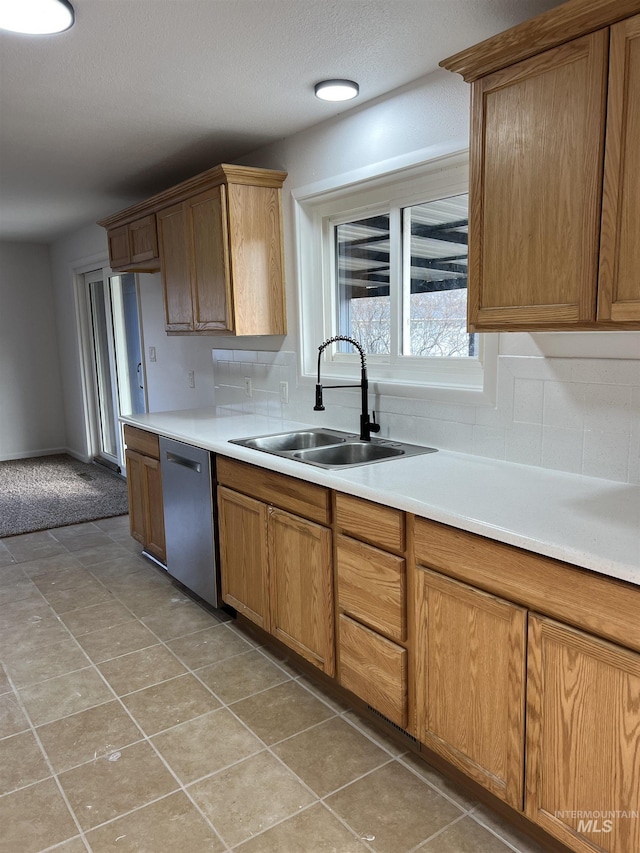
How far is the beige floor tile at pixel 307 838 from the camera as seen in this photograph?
166cm

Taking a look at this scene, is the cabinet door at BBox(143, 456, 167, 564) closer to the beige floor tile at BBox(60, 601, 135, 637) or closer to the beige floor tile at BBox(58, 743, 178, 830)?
the beige floor tile at BBox(60, 601, 135, 637)

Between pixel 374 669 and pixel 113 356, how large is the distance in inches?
181

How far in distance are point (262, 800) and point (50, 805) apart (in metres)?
0.63

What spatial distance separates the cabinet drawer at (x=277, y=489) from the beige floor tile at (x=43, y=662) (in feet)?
3.23

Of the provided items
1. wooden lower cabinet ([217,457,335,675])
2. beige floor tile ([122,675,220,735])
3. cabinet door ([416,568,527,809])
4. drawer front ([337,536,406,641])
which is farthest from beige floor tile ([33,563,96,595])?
cabinet door ([416,568,527,809])

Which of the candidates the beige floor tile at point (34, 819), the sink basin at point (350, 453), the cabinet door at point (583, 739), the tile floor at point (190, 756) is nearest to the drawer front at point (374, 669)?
the tile floor at point (190, 756)

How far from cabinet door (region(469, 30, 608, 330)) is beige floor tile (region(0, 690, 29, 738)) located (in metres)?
2.11

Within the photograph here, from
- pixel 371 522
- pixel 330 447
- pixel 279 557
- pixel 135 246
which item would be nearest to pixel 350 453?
pixel 330 447

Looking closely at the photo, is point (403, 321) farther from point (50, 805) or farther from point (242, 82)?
point (50, 805)

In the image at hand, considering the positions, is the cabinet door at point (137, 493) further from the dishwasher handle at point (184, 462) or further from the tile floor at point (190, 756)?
the tile floor at point (190, 756)

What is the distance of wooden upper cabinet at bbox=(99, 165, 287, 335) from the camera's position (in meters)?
3.12

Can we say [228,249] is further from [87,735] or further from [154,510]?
[87,735]

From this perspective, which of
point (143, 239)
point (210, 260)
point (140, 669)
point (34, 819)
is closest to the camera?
point (34, 819)

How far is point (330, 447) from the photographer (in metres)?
2.69
